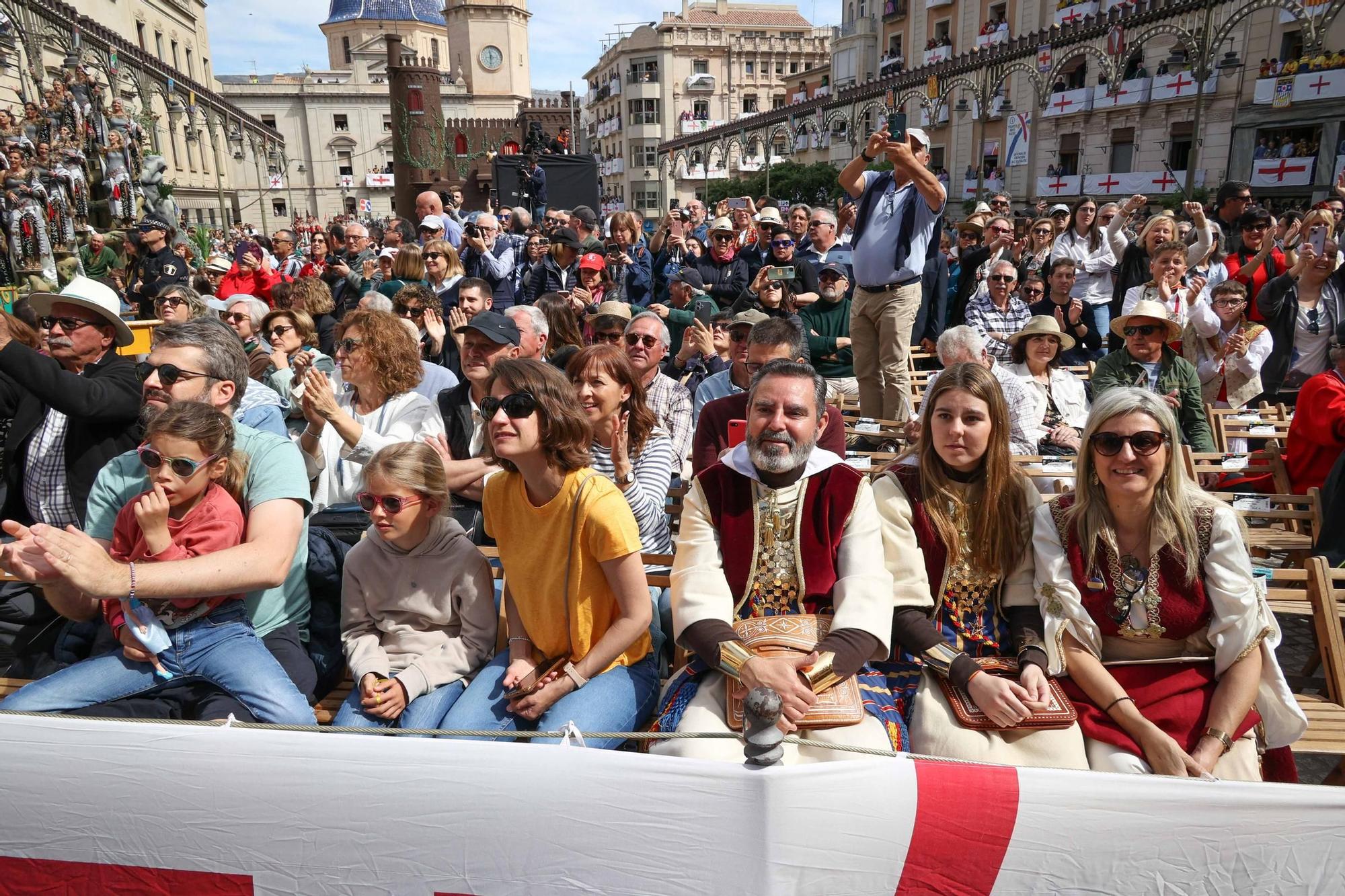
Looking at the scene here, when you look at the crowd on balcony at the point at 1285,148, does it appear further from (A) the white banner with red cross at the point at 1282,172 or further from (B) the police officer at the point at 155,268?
(B) the police officer at the point at 155,268

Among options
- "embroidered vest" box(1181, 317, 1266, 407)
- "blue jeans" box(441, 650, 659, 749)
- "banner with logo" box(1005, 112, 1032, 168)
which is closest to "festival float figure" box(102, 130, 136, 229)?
"blue jeans" box(441, 650, 659, 749)

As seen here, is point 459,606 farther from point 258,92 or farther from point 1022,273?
point 258,92

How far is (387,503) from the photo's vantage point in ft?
8.86

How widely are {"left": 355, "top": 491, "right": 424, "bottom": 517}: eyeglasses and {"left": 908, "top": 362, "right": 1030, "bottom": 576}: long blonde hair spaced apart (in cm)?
179

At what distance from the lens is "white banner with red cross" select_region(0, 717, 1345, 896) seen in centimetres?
183

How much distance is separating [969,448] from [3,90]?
2429cm

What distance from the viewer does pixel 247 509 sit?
275cm

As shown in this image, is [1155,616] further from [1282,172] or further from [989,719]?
[1282,172]

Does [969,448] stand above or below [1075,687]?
above

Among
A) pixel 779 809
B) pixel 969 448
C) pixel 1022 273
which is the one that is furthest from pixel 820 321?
pixel 779 809

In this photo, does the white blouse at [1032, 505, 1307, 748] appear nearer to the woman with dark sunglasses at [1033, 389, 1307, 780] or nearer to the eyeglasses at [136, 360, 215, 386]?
the woman with dark sunglasses at [1033, 389, 1307, 780]

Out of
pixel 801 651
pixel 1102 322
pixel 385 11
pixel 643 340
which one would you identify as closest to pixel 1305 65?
pixel 1102 322

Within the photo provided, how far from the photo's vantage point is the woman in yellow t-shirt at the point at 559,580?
8.53ft

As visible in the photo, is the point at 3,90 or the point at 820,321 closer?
the point at 820,321
